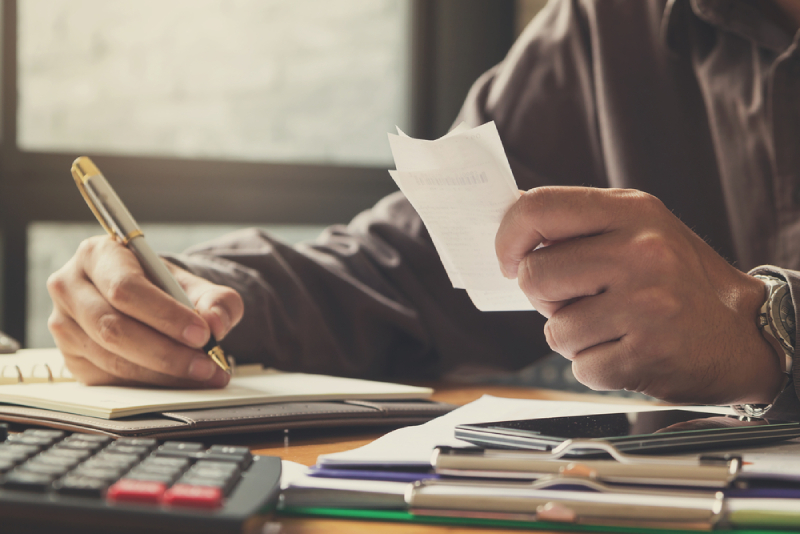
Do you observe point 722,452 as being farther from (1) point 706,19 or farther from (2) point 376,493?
(1) point 706,19

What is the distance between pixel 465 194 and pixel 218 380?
0.27m

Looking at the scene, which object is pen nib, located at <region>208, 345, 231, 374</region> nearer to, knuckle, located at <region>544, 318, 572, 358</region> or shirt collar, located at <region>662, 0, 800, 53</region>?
knuckle, located at <region>544, 318, 572, 358</region>

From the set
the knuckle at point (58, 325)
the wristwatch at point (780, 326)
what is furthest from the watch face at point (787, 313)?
the knuckle at point (58, 325)

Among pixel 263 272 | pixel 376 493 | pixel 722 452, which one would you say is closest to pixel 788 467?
pixel 722 452

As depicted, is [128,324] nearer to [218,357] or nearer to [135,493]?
[218,357]

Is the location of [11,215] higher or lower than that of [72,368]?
higher

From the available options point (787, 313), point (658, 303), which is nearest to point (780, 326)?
point (787, 313)

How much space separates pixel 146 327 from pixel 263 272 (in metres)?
0.27

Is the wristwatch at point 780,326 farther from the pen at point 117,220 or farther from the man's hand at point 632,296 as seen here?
the pen at point 117,220

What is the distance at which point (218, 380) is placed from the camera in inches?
24.4

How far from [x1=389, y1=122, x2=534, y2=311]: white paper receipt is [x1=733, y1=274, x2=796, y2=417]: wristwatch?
0.17 metres

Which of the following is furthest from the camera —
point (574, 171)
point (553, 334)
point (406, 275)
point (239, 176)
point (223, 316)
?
point (239, 176)

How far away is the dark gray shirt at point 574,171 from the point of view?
89cm

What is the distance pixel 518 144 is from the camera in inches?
43.7
